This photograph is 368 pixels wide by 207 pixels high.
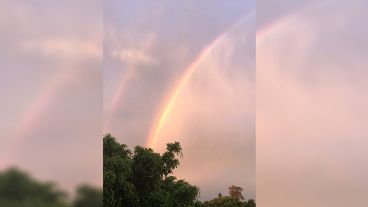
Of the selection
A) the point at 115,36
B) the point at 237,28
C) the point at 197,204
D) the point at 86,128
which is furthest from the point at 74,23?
the point at 197,204

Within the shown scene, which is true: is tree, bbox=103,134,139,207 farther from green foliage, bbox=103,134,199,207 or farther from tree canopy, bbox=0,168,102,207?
tree canopy, bbox=0,168,102,207

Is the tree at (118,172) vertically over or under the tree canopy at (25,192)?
over

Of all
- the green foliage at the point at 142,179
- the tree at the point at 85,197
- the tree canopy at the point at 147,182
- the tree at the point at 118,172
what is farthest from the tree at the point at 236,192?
the tree at the point at 85,197

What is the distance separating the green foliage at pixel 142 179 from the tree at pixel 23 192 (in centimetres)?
236

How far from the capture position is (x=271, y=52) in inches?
190

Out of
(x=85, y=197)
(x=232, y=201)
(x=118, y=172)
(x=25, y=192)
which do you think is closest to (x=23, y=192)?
(x=25, y=192)

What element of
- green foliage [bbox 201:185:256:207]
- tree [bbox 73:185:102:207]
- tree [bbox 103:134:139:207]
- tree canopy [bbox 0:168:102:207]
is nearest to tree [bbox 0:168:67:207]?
tree canopy [bbox 0:168:102:207]

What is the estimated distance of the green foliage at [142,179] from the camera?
544 cm

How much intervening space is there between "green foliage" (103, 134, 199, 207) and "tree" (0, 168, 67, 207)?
236cm

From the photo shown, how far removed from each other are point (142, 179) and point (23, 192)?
2878 millimetres

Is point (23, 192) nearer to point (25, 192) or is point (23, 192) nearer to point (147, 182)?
point (25, 192)

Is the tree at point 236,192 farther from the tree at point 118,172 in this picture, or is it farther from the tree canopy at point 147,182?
the tree at point 118,172

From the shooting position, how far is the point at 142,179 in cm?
573

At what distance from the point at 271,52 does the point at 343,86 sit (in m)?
0.71
